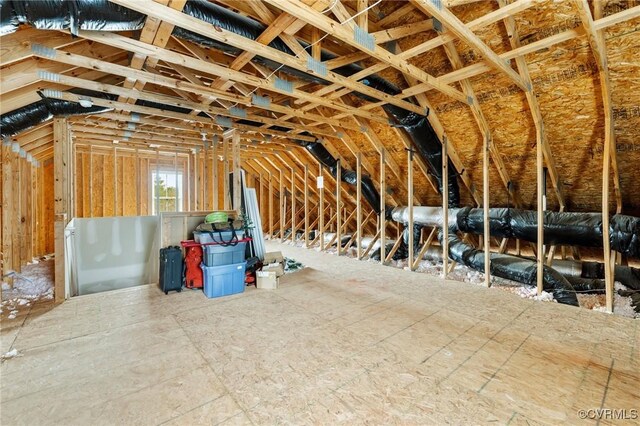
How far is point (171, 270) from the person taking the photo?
3697mm

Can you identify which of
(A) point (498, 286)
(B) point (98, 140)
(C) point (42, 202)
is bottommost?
(A) point (498, 286)

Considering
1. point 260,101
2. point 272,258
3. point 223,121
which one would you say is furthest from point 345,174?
point 260,101

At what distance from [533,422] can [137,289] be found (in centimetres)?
443

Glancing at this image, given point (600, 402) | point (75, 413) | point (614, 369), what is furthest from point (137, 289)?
point (614, 369)

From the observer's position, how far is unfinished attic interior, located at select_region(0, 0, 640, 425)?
5.75 feet

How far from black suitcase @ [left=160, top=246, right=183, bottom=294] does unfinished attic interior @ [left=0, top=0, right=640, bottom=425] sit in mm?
25

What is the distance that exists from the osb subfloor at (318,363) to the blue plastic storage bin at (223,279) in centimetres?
18

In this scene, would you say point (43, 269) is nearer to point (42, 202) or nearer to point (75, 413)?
point (42, 202)

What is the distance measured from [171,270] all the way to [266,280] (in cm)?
124

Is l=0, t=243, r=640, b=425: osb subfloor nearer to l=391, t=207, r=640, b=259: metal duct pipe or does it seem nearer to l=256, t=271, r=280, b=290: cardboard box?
l=256, t=271, r=280, b=290: cardboard box

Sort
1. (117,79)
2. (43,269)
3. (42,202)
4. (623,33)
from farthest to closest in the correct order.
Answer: (42,202) → (43,269) → (117,79) → (623,33)

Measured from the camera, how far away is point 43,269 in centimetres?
504

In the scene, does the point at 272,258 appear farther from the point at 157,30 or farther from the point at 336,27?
the point at 336,27

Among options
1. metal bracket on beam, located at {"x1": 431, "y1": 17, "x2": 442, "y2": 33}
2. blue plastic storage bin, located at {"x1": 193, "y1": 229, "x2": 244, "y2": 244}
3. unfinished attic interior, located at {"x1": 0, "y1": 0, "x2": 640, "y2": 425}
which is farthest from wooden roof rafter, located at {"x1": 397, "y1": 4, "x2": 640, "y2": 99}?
blue plastic storage bin, located at {"x1": 193, "y1": 229, "x2": 244, "y2": 244}
